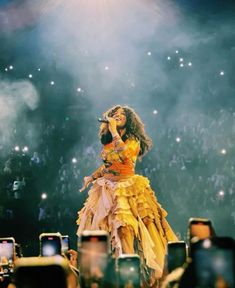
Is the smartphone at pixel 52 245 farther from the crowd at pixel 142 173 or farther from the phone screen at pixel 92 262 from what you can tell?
the crowd at pixel 142 173

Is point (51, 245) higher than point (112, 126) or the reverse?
the reverse

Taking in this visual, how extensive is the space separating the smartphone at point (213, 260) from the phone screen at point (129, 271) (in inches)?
91.4

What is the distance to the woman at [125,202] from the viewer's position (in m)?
8.32

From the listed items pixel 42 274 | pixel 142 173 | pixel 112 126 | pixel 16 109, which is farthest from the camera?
pixel 16 109

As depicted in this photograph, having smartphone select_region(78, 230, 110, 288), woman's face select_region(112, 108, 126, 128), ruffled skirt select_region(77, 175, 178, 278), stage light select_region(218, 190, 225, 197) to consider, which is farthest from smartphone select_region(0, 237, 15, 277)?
stage light select_region(218, 190, 225, 197)

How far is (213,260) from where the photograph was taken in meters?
2.74

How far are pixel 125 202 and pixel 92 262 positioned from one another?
16.8ft

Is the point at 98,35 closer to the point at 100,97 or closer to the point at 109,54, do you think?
the point at 109,54

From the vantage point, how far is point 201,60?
15.9m

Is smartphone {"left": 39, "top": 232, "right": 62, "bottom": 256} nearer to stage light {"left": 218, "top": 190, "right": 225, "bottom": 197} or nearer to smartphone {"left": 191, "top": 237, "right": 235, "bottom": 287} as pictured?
smartphone {"left": 191, "top": 237, "right": 235, "bottom": 287}

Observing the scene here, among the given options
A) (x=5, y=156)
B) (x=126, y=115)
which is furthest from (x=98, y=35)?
(x=126, y=115)

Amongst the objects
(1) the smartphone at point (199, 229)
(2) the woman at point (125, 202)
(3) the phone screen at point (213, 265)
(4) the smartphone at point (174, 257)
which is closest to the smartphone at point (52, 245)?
(4) the smartphone at point (174, 257)

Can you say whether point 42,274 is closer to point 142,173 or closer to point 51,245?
point 51,245

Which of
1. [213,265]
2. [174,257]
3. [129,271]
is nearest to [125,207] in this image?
[129,271]
